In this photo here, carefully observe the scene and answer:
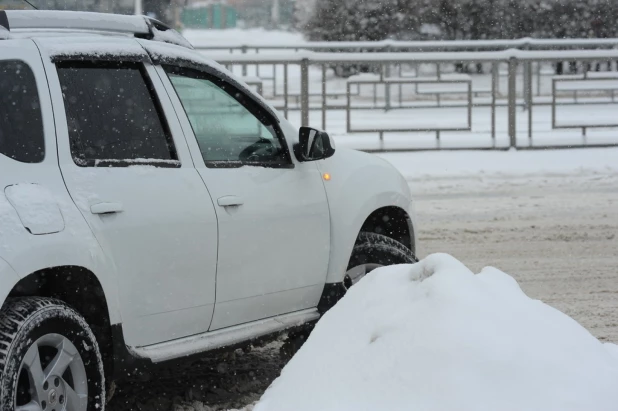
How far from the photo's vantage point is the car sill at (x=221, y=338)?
4898 mm

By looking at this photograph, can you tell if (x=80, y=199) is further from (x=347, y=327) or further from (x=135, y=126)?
(x=347, y=327)

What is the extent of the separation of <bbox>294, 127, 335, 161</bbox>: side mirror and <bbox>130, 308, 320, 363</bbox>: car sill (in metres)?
0.78

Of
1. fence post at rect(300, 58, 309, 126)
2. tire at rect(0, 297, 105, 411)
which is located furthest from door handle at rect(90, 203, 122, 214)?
fence post at rect(300, 58, 309, 126)

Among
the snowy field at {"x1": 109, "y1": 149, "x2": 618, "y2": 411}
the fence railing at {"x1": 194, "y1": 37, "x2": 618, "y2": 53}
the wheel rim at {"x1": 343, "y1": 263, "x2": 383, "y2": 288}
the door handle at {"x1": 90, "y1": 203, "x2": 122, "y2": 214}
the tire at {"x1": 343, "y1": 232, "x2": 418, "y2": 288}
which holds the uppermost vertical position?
the fence railing at {"x1": 194, "y1": 37, "x2": 618, "y2": 53}

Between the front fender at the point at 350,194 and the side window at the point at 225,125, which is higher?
the side window at the point at 225,125

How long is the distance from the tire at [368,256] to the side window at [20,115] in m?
2.09

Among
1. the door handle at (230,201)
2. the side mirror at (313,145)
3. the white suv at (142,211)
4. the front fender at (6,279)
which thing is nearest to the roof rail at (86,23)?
the white suv at (142,211)

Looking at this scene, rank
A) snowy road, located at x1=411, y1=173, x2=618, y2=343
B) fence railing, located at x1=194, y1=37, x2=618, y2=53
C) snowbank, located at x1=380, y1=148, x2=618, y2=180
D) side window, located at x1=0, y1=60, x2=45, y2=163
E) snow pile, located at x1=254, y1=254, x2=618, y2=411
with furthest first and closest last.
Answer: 1. fence railing, located at x1=194, y1=37, x2=618, y2=53
2. snowbank, located at x1=380, y1=148, x2=618, y2=180
3. snowy road, located at x1=411, y1=173, x2=618, y2=343
4. side window, located at x1=0, y1=60, x2=45, y2=163
5. snow pile, located at x1=254, y1=254, x2=618, y2=411

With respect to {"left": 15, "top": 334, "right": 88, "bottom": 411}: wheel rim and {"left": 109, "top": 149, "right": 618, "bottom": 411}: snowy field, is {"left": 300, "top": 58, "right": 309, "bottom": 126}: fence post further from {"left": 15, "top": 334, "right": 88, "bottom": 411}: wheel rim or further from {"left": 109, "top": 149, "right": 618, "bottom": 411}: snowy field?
{"left": 15, "top": 334, "right": 88, "bottom": 411}: wheel rim

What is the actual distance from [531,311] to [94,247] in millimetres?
1860

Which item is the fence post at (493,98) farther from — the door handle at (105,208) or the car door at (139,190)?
the door handle at (105,208)

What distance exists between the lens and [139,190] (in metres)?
4.86

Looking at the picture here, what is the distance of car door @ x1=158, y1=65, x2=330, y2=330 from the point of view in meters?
5.30

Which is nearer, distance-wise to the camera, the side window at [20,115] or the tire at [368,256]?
the side window at [20,115]
